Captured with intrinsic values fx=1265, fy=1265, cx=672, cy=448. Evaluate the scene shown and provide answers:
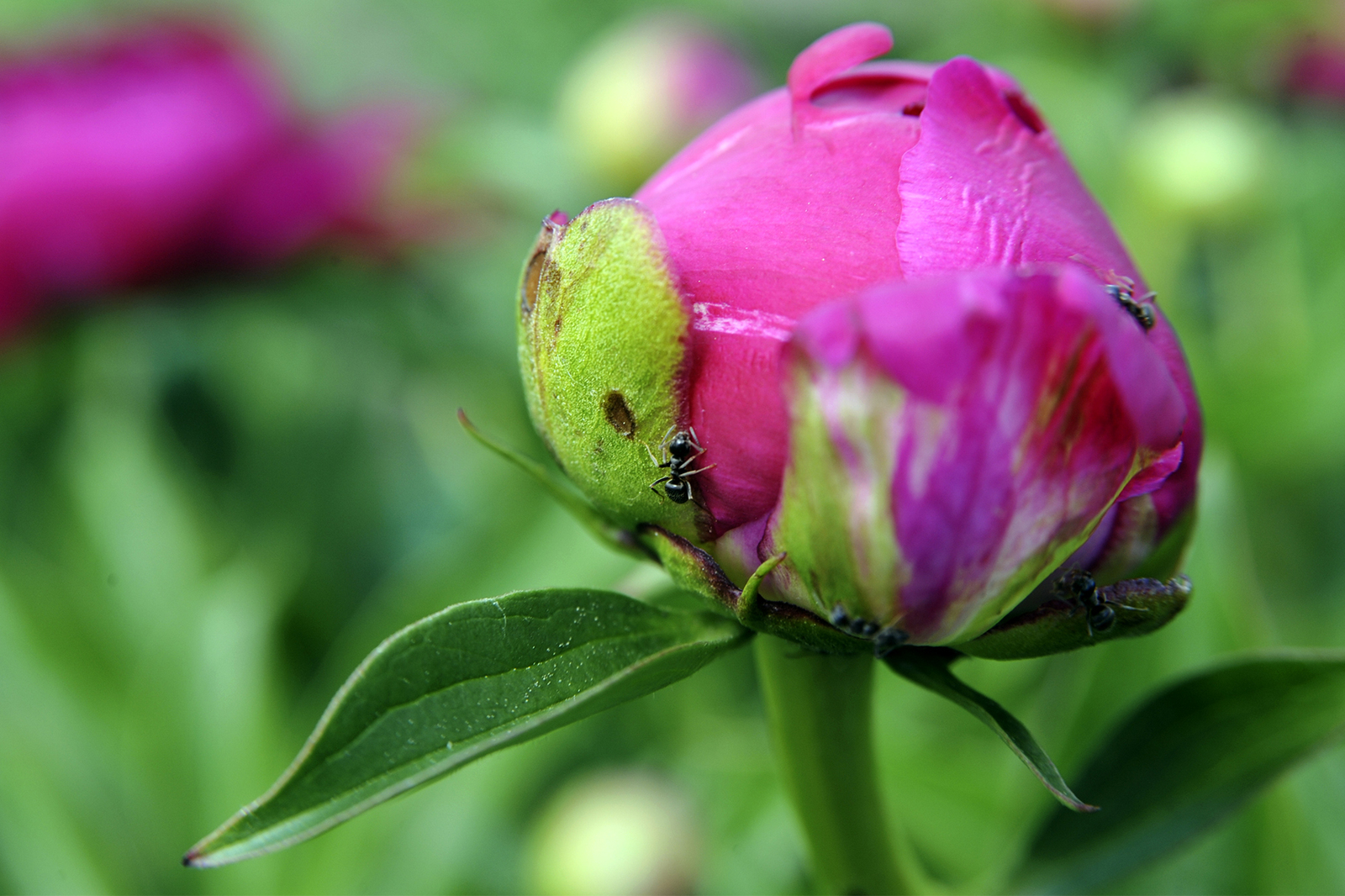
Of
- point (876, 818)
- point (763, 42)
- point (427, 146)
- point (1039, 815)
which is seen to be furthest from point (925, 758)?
point (763, 42)

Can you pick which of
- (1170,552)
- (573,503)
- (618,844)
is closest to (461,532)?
(618,844)

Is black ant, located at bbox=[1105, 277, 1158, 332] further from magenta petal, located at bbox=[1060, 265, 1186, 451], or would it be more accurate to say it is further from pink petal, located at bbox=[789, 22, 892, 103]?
pink petal, located at bbox=[789, 22, 892, 103]

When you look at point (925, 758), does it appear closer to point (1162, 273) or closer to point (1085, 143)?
point (1162, 273)

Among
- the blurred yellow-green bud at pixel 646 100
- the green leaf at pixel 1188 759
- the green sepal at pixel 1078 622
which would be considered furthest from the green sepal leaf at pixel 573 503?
the blurred yellow-green bud at pixel 646 100

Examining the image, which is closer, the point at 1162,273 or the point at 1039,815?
the point at 1039,815

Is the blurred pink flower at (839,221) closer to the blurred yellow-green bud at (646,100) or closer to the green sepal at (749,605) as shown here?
the green sepal at (749,605)

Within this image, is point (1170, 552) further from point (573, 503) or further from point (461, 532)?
point (461, 532)

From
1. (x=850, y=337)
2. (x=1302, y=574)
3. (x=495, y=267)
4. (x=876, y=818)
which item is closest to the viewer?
(x=850, y=337)
